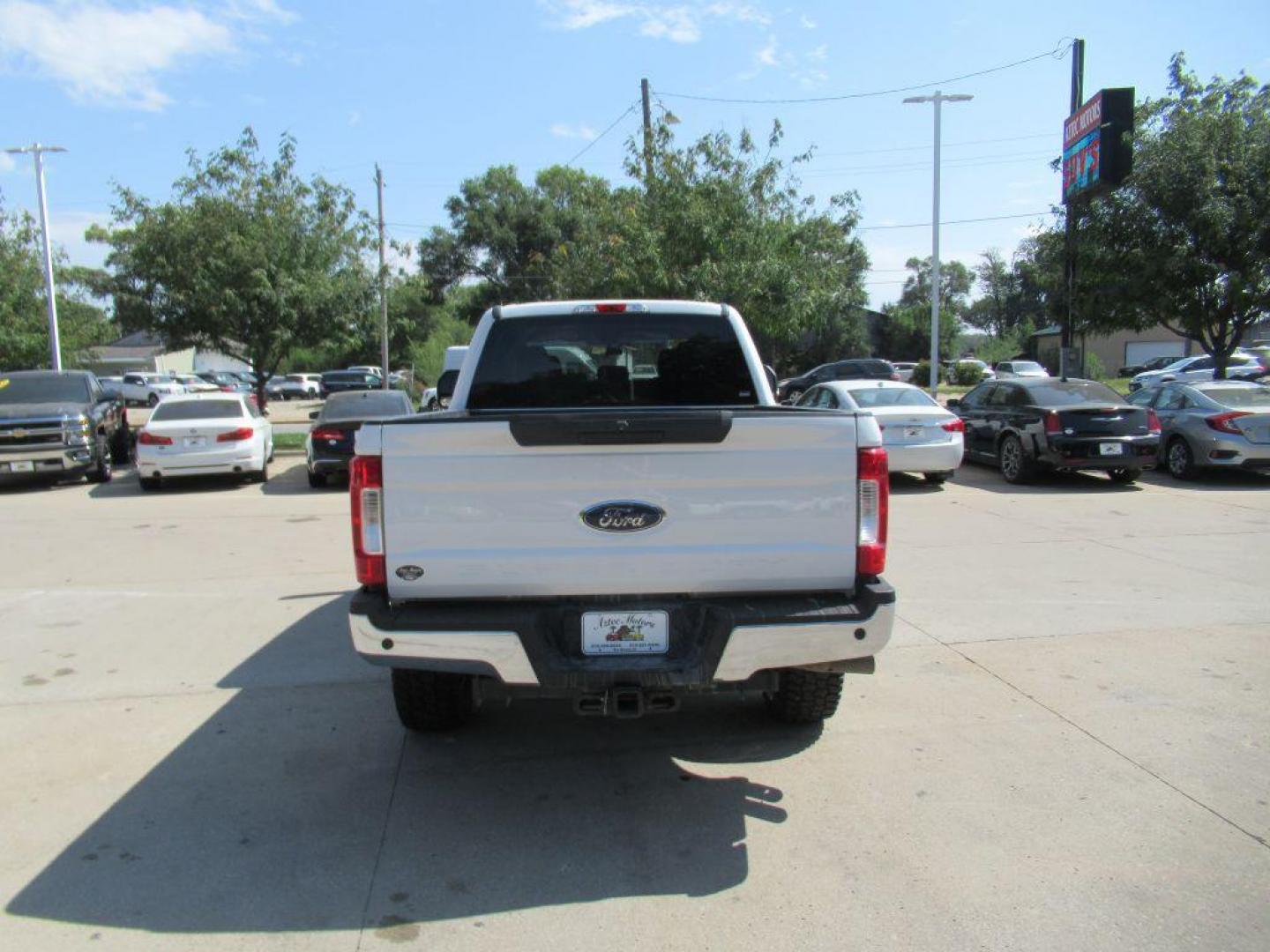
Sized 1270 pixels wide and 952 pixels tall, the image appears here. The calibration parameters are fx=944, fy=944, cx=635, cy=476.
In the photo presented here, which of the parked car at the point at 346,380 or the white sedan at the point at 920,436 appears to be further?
the parked car at the point at 346,380

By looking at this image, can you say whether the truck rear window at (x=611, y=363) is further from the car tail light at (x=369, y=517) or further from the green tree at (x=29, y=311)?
the green tree at (x=29, y=311)

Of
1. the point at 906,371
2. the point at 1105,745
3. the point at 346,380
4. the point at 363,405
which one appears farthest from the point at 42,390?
the point at 906,371

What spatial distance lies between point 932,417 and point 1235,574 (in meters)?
5.59

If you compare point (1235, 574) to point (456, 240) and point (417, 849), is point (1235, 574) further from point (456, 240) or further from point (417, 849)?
point (456, 240)

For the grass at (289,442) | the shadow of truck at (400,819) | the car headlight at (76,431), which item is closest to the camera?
the shadow of truck at (400,819)

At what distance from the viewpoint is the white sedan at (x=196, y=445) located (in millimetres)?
14062

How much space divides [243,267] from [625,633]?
718 inches

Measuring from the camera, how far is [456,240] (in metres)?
57.8

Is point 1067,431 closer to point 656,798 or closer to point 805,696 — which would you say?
point 805,696

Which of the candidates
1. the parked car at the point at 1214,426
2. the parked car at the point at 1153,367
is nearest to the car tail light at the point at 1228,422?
the parked car at the point at 1214,426

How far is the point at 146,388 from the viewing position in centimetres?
4494

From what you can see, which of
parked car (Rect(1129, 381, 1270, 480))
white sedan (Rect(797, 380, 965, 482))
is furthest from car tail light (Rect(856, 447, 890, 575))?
parked car (Rect(1129, 381, 1270, 480))

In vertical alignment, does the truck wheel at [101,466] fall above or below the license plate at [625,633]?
below

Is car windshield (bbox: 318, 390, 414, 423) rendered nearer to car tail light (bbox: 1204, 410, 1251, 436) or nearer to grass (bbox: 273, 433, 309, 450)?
grass (bbox: 273, 433, 309, 450)
